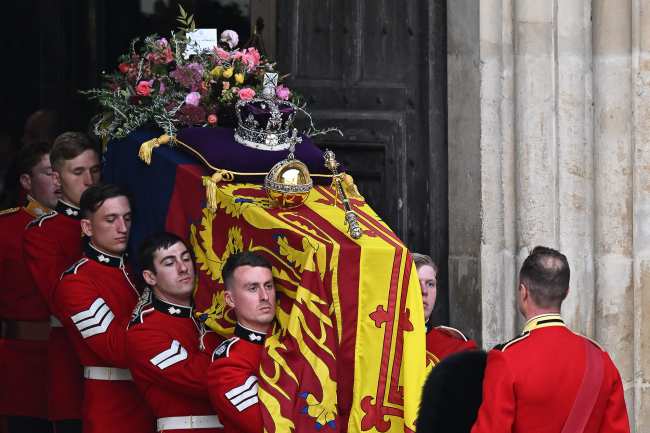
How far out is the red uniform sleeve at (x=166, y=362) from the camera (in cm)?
717

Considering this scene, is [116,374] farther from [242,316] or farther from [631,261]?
[631,261]

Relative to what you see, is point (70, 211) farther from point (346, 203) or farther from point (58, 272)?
point (346, 203)

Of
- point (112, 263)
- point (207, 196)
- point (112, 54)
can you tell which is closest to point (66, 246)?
point (112, 263)

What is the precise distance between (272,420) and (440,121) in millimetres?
2590

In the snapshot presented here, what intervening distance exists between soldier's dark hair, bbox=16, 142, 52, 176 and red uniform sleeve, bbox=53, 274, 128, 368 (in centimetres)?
114

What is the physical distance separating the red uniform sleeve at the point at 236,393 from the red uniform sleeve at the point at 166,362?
0.85 ft

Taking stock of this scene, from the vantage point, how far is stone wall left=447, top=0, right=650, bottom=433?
848 centimetres

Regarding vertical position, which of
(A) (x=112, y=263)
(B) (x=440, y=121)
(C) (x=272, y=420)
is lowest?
(C) (x=272, y=420)

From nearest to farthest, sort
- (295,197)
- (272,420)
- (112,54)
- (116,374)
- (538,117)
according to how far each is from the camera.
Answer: (272,420) → (295,197) → (116,374) → (538,117) → (112,54)

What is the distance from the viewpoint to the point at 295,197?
7223 mm

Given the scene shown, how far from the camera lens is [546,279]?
6.46 meters

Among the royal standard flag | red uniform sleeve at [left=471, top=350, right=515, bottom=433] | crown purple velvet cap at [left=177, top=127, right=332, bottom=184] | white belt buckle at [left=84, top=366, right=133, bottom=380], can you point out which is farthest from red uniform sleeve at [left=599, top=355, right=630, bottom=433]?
white belt buckle at [left=84, top=366, right=133, bottom=380]

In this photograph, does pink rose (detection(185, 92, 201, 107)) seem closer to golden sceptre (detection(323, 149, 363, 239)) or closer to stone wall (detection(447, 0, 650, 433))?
golden sceptre (detection(323, 149, 363, 239))

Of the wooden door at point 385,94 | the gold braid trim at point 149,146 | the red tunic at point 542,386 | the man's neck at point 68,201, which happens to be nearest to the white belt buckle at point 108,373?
the man's neck at point 68,201
